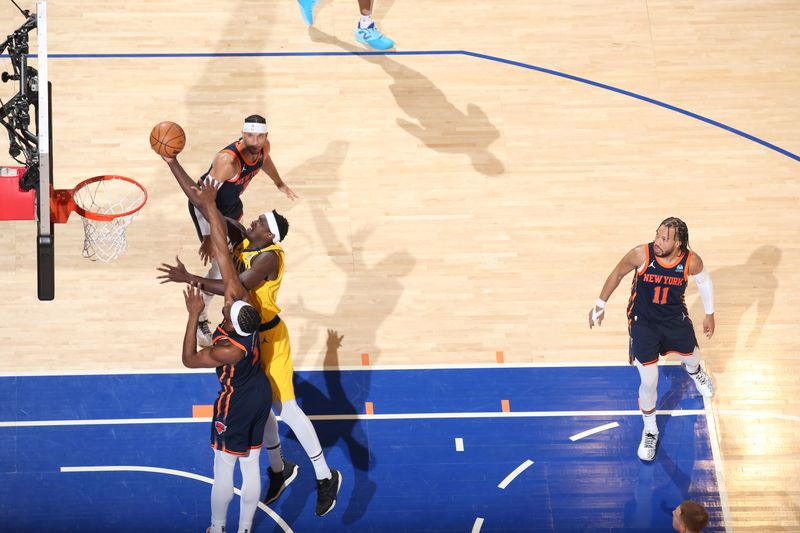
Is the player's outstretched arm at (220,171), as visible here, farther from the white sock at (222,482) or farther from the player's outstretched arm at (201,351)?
the white sock at (222,482)

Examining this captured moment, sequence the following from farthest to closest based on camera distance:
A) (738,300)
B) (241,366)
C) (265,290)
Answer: (738,300) → (265,290) → (241,366)

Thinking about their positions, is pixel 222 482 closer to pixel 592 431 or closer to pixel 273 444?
pixel 273 444

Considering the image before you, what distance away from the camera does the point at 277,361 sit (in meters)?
6.79

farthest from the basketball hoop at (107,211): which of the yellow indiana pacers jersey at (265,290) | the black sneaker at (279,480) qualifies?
the black sneaker at (279,480)

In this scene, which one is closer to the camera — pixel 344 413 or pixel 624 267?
pixel 624 267

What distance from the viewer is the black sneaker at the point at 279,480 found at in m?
7.34

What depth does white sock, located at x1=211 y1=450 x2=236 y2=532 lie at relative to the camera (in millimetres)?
6480

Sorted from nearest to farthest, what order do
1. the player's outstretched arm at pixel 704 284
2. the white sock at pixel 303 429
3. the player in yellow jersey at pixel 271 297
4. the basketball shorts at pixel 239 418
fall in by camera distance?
the basketball shorts at pixel 239 418, the player in yellow jersey at pixel 271 297, the white sock at pixel 303 429, the player's outstretched arm at pixel 704 284

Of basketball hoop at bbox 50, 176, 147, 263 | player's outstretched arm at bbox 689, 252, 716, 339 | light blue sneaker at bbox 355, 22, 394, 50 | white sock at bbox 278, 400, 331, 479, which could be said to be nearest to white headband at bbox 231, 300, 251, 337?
white sock at bbox 278, 400, 331, 479

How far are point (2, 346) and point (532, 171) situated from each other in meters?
5.15

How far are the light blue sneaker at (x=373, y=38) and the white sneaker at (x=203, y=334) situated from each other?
150 inches

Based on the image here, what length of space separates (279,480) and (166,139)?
9.04ft

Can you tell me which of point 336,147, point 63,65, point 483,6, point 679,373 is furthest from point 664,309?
point 63,65

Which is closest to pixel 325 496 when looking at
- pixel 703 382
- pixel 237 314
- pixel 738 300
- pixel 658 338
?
pixel 237 314
